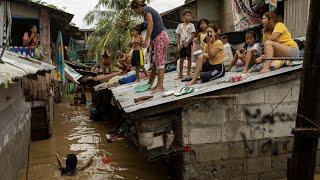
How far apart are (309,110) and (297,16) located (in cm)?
737

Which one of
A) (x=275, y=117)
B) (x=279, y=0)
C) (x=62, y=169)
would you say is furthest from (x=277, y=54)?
(x=62, y=169)

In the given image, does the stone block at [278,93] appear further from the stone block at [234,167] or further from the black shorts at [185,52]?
the black shorts at [185,52]

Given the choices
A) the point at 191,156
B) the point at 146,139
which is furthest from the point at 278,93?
the point at 146,139

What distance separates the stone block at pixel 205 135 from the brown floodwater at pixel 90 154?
1474 millimetres

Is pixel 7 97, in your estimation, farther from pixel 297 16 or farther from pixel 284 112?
pixel 297 16

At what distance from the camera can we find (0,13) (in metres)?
11.7

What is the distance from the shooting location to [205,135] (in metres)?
6.53

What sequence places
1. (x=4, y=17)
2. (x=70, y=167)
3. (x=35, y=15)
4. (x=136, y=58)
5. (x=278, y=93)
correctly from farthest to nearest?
1. (x=35, y=15)
2. (x=4, y=17)
3. (x=136, y=58)
4. (x=70, y=167)
5. (x=278, y=93)

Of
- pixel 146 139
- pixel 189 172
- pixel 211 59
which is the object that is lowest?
pixel 189 172

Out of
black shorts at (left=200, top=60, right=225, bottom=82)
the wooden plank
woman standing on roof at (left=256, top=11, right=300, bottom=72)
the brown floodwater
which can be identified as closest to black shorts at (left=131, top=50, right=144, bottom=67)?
the brown floodwater

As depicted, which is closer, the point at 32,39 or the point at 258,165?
the point at 258,165

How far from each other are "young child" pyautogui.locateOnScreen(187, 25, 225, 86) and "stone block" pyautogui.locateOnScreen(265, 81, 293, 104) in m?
1.18

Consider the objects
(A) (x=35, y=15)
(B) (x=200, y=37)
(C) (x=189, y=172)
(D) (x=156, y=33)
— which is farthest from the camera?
(A) (x=35, y=15)

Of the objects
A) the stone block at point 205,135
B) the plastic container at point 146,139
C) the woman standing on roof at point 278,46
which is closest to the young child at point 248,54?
the woman standing on roof at point 278,46
